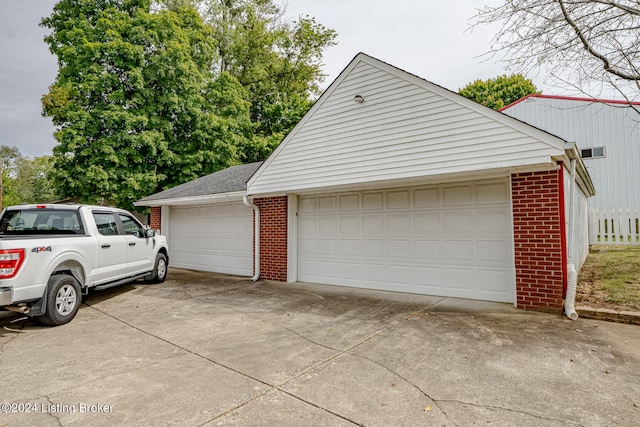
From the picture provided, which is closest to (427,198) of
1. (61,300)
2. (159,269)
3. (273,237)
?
(273,237)

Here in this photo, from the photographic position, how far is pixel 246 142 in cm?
2064

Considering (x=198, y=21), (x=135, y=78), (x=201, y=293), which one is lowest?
(x=201, y=293)

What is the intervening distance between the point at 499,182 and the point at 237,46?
859 inches

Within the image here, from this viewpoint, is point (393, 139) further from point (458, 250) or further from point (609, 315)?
point (609, 315)

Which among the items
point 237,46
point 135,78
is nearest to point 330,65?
point 237,46

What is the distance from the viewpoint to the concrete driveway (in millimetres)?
2693

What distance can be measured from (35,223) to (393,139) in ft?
21.6

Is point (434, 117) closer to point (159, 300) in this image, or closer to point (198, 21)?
point (159, 300)

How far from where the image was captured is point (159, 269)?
28.9 feet

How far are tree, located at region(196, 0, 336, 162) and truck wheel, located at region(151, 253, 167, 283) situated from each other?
531 inches

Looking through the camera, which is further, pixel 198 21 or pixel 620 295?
pixel 198 21

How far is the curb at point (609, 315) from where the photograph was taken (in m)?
4.84

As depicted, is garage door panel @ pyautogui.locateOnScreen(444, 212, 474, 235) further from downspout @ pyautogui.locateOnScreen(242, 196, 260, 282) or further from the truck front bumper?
the truck front bumper

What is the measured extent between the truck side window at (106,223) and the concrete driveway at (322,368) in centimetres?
154
